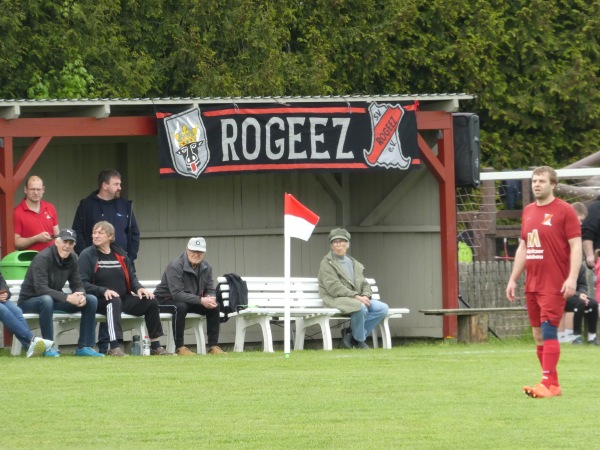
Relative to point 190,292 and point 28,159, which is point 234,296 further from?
point 28,159

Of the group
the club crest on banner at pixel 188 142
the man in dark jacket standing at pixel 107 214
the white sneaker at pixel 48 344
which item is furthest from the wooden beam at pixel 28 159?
the white sneaker at pixel 48 344

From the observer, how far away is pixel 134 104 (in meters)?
17.1

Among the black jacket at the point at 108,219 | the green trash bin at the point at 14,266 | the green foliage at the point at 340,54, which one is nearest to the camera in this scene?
the green trash bin at the point at 14,266

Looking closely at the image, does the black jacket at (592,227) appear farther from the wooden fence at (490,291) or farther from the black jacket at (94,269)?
the black jacket at (94,269)

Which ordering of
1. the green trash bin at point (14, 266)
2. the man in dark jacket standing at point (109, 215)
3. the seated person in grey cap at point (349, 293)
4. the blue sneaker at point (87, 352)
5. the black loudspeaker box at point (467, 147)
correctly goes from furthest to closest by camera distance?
the black loudspeaker box at point (467, 147) → the seated person in grey cap at point (349, 293) → the man in dark jacket standing at point (109, 215) → the green trash bin at point (14, 266) → the blue sneaker at point (87, 352)

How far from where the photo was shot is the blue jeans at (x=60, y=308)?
15.1 meters

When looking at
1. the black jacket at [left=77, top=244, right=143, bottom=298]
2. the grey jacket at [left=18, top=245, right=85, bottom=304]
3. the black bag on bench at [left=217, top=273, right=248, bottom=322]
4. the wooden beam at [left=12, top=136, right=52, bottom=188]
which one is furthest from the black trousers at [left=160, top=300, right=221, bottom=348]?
the wooden beam at [left=12, top=136, right=52, bottom=188]

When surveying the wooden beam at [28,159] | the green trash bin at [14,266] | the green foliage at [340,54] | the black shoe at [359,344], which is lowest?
the black shoe at [359,344]

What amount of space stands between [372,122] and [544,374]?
7199mm

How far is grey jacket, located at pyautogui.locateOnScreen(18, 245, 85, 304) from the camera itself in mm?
15164

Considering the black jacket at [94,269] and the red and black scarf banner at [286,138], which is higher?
the red and black scarf banner at [286,138]

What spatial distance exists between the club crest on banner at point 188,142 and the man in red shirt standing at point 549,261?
6.64 meters

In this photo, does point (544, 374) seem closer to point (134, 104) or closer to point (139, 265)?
point (134, 104)

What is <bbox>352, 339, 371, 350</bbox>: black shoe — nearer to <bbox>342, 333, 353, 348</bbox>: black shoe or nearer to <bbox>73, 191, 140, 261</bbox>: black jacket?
<bbox>342, 333, 353, 348</bbox>: black shoe
